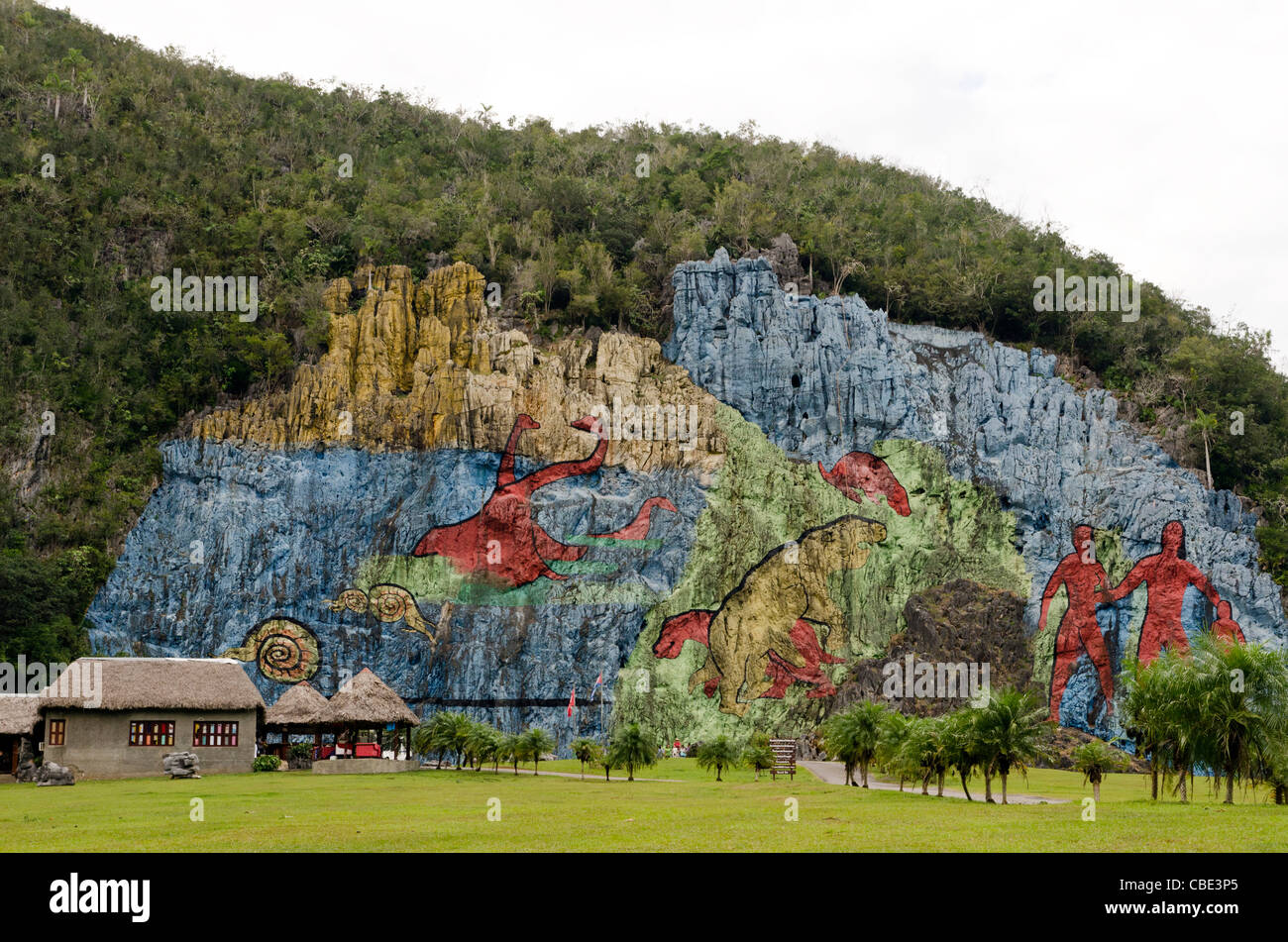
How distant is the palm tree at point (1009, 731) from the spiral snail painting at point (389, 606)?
26066mm

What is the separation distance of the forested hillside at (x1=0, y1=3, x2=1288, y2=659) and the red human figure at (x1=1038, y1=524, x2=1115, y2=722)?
8.88 m

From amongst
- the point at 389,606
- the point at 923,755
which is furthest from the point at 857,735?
the point at 389,606

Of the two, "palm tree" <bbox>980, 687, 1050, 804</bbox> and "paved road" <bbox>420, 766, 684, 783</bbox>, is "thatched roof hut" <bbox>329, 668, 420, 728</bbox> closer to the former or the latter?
"paved road" <bbox>420, 766, 684, 783</bbox>

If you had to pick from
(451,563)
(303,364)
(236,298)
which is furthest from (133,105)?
(451,563)

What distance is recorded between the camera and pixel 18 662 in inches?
1774

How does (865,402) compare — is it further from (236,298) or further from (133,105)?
(133,105)

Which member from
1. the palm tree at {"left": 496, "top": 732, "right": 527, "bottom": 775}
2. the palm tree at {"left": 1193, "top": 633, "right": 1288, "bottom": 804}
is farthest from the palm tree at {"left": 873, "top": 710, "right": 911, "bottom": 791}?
the palm tree at {"left": 496, "top": 732, "right": 527, "bottom": 775}

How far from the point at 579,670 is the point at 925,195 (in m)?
46.5

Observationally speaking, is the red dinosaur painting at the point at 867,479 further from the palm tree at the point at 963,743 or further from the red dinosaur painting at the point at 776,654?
the palm tree at the point at 963,743

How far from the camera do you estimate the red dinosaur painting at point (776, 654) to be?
49125 millimetres

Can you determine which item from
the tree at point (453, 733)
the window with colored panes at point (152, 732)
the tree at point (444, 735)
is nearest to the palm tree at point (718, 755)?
the tree at point (453, 733)

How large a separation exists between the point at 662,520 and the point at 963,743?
2447cm

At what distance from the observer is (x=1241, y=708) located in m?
28.0

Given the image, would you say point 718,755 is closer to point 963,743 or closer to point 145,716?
point 963,743
